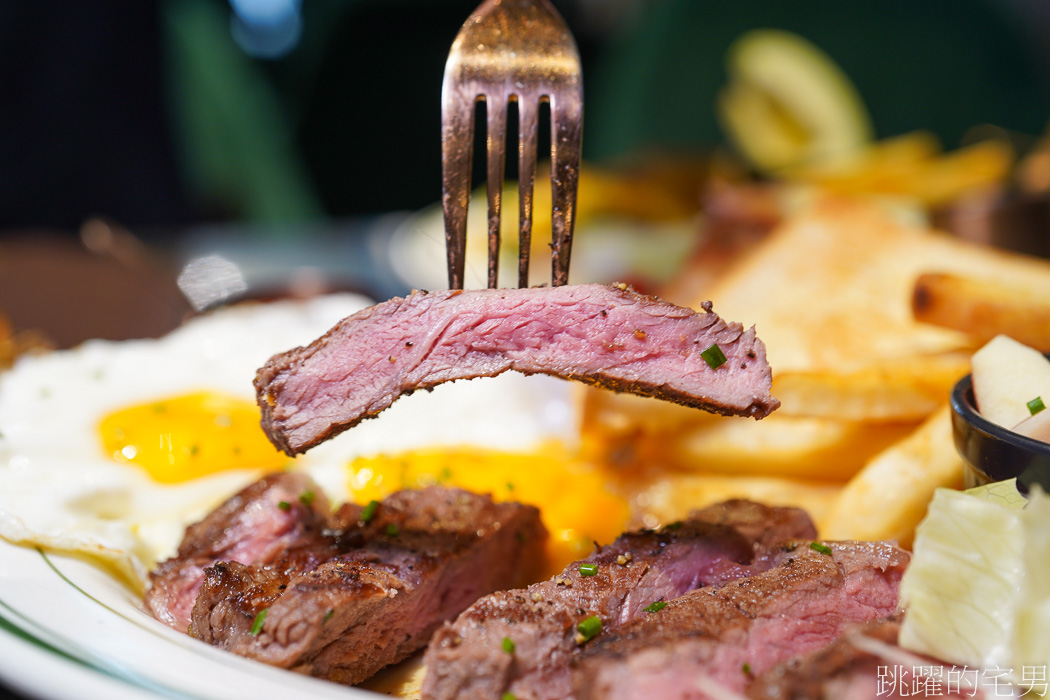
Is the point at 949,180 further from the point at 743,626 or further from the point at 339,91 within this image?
the point at 339,91

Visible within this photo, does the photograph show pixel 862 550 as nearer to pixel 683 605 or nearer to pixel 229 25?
pixel 683 605

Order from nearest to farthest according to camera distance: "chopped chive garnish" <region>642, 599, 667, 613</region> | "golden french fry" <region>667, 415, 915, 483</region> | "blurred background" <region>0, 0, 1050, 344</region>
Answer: "chopped chive garnish" <region>642, 599, 667, 613</region> → "golden french fry" <region>667, 415, 915, 483</region> → "blurred background" <region>0, 0, 1050, 344</region>

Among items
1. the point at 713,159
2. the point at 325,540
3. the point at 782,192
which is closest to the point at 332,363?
the point at 325,540

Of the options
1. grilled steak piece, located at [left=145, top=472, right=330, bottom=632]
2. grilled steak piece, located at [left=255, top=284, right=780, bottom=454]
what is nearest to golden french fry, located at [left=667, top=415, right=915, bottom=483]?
grilled steak piece, located at [left=255, top=284, right=780, bottom=454]

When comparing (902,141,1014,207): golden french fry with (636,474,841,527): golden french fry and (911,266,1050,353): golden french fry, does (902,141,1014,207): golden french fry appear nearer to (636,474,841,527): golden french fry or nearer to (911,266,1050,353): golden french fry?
(911,266,1050,353): golden french fry

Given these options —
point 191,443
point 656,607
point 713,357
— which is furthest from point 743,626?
point 191,443
